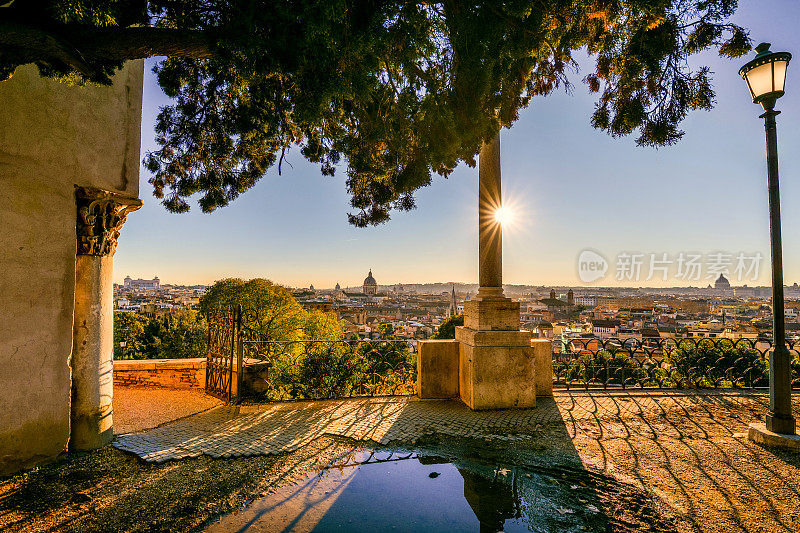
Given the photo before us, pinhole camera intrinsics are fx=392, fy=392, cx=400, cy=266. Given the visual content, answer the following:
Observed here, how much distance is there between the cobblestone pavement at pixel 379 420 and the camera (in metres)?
4.65

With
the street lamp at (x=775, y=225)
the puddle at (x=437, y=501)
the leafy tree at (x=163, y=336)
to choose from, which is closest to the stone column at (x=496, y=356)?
the puddle at (x=437, y=501)

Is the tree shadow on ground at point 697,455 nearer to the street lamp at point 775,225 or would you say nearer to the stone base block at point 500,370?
the street lamp at point 775,225

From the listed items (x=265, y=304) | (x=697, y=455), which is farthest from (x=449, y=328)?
(x=265, y=304)

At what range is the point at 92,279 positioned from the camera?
182 inches

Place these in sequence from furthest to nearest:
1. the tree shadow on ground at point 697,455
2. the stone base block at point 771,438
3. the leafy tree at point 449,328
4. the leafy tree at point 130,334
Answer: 1. the leafy tree at point 130,334
2. the leafy tree at point 449,328
3. the stone base block at point 771,438
4. the tree shadow on ground at point 697,455

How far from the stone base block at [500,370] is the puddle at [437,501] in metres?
1.81

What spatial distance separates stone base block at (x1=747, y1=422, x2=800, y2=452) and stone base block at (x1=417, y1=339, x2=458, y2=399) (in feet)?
12.3

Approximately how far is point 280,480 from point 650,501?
10.5ft

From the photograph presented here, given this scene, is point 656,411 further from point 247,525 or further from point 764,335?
point 247,525

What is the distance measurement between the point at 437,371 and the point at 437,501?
10.6 ft

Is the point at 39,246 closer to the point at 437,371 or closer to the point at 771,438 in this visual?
the point at 437,371

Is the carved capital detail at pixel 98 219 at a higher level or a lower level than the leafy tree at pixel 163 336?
higher

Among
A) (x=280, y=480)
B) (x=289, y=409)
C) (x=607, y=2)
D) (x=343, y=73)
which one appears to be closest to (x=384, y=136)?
(x=343, y=73)

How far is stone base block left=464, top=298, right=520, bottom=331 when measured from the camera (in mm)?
5973
